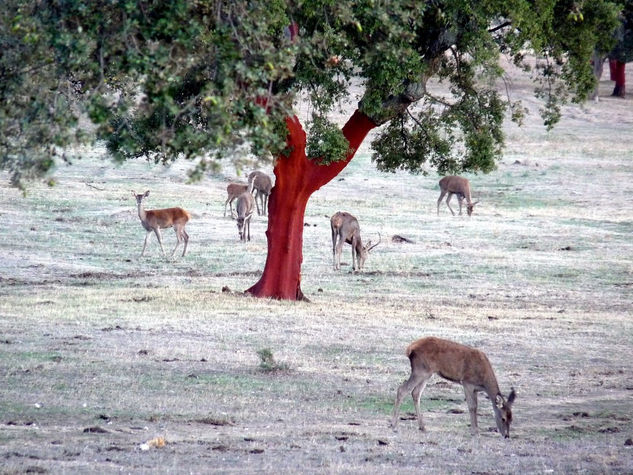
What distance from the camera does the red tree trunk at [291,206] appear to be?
66.7 ft

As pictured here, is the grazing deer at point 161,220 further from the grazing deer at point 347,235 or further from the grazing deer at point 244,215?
the grazing deer at point 347,235

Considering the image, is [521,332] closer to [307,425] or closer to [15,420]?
[307,425]

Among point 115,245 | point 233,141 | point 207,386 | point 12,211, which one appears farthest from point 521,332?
point 12,211

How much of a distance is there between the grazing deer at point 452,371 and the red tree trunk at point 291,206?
9321 millimetres

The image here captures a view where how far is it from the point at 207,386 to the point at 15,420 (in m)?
2.90

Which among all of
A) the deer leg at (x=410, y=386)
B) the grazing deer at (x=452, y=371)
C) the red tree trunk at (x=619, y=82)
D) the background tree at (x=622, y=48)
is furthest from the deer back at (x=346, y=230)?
the red tree trunk at (x=619, y=82)

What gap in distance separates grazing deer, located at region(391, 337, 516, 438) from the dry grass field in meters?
0.27

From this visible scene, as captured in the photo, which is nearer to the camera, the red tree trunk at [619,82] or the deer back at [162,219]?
the deer back at [162,219]

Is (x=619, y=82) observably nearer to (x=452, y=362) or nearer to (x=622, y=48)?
(x=622, y=48)

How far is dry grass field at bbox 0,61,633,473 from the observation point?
10000mm

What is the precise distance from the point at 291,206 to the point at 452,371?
986 centimetres

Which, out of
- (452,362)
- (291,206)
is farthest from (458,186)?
(452,362)

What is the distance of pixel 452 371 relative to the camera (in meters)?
11.2

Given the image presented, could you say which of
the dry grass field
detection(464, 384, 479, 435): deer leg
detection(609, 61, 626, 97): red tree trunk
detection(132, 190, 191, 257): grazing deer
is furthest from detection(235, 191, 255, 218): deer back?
detection(609, 61, 626, 97): red tree trunk
